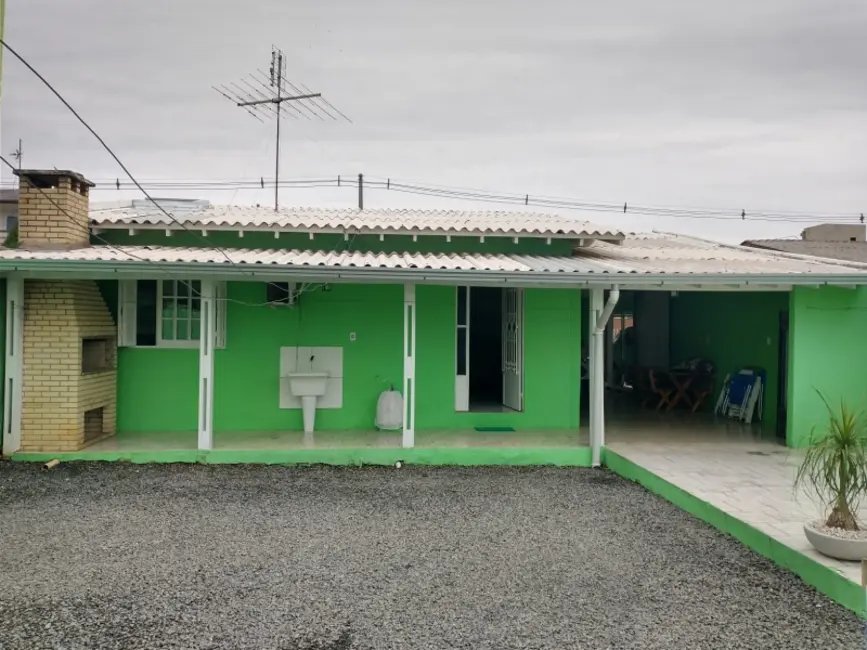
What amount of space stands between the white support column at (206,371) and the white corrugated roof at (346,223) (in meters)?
1.74

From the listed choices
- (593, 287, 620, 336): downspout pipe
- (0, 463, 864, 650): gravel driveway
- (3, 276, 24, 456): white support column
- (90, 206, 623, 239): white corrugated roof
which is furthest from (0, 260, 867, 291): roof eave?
(0, 463, 864, 650): gravel driveway

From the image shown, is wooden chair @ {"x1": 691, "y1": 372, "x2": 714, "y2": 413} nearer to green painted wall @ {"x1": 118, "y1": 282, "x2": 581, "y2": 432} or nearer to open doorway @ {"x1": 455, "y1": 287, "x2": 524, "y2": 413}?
green painted wall @ {"x1": 118, "y1": 282, "x2": 581, "y2": 432}

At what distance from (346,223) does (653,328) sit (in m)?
7.49

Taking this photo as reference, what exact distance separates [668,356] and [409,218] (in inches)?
252

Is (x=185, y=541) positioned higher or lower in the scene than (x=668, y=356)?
lower

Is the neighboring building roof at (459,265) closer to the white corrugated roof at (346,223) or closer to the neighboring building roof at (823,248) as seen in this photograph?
the white corrugated roof at (346,223)

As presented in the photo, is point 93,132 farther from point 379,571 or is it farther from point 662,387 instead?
point 662,387

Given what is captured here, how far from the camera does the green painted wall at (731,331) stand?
10250 millimetres

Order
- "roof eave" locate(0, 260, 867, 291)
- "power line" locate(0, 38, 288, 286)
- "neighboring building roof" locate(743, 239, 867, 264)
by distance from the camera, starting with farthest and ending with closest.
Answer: "neighboring building roof" locate(743, 239, 867, 264), "roof eave" locate(0, 260, 867, 291), "power line" locate(0, 38, 288, 286)

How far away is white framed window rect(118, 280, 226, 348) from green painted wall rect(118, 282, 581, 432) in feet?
0.43

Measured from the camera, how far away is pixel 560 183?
26.0m

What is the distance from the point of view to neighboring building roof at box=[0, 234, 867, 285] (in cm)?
761

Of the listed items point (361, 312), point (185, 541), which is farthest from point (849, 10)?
point (185, 541)

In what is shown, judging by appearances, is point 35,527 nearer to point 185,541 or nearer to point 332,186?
point 185,541
